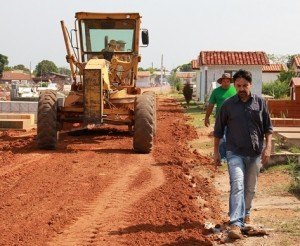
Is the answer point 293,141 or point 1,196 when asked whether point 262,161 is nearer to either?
point 1,196

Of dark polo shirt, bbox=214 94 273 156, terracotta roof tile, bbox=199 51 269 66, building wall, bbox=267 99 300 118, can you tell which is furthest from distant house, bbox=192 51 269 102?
dark polo shirt, bbox=214 94 273 156

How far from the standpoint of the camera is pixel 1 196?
8188mm

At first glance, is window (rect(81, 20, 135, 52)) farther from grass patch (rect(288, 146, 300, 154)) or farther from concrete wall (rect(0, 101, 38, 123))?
concrete wall (rect(0, 101, 38, 123))

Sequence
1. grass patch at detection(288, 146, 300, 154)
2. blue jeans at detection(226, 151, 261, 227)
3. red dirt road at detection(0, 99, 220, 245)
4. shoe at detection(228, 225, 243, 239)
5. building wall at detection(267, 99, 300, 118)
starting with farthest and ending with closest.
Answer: building wall at detection(267, 99, 300, 118)
grass patch at detection(288, 146, 300, 154)
red dirt road at detection(0, 99, 220, 245)
blue jeans at detection(226, 151, 261, 227)
shoe at detection(228, 225, 243, 239)

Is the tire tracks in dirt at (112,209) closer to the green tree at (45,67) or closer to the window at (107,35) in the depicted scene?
the window at (107,35)

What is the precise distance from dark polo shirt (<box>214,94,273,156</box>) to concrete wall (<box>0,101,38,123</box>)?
1653cm

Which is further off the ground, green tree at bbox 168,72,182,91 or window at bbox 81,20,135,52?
window at bbox 81,20,135,52

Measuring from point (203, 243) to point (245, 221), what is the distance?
82 centimetres

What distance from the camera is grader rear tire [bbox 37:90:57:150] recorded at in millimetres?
12914

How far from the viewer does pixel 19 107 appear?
22453mm

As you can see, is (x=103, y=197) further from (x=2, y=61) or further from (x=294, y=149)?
(x=2, y=61)

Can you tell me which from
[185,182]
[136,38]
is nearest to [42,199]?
[185,182]

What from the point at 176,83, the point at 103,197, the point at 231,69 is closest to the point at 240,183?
the point at 103,197

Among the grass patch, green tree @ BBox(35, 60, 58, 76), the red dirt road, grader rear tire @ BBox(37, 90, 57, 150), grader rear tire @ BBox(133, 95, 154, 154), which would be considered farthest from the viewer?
green tree @ BBox(35, 60, 58, 76)
